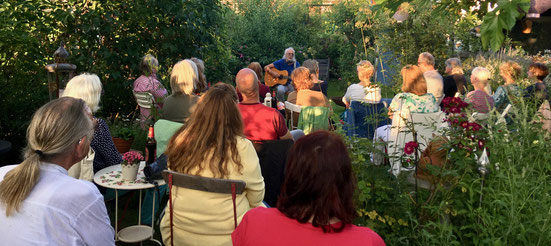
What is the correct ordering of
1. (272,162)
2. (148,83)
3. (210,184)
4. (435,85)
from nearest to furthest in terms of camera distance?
1. (210,184)
2. (272,162)
3. (435,85)
4. (148,83)

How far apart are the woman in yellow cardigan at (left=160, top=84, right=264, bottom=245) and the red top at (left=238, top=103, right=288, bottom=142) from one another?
816mm

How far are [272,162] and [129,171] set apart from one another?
999 mm

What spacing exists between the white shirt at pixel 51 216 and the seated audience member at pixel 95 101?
179 centimetres

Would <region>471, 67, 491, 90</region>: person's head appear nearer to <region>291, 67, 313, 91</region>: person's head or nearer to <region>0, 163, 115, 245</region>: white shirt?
<region>291, 67, 313, 91</region>: person's head

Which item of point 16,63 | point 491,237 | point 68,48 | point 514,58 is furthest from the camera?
point 514,58

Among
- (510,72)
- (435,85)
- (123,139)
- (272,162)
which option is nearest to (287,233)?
(272,162)

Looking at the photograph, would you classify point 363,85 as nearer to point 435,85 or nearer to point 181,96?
point 435,85

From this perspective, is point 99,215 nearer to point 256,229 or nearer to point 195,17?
point 256,229

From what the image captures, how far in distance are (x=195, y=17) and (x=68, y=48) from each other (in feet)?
5.92

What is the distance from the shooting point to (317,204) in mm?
1525

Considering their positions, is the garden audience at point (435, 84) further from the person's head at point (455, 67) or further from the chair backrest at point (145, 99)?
the chair backrest at point (145, 99)

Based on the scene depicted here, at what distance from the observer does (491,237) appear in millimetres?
2398

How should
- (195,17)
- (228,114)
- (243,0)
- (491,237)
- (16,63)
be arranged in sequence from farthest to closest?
(243,0) < (195,17) < (16,63) < (228,114) < (491,237)

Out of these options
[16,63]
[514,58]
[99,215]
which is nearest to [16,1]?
[16,63]
